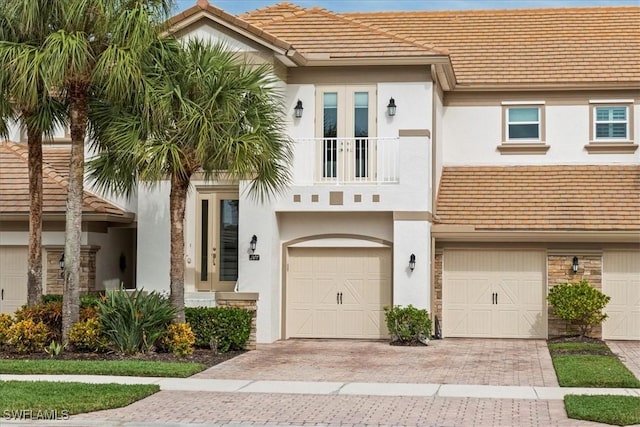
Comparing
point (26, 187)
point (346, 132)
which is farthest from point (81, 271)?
point (346, 132)

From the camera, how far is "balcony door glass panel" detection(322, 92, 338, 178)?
23.3 meters

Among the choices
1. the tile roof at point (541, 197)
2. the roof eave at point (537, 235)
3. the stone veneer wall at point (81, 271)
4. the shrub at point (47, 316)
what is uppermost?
the tile roof at point (541, 197)

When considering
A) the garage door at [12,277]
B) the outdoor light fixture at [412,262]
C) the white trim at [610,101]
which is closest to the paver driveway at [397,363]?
the outdoor light fixture at [412,262]

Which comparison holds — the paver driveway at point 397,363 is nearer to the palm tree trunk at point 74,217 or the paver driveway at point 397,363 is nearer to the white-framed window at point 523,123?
the palm tree trunk at point 74,217

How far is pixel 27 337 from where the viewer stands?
18.8m

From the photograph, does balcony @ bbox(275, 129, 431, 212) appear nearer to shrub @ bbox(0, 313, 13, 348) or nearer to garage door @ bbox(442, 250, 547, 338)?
garage door @ bbox(442, 250, 547, 338)

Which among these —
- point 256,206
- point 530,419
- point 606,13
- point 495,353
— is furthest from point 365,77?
point 530,419

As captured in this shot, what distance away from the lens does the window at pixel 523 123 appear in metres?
26.3

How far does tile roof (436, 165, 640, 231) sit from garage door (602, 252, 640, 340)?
1020mm

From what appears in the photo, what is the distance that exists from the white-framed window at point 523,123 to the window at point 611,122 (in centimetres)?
148

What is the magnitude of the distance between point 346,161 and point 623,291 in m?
7.33

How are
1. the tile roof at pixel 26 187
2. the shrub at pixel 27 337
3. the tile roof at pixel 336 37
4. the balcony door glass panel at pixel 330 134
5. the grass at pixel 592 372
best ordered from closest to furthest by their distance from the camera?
the grass at pixel 592 372
the shrub at pixel 27 337
the tile roof at pixel 336 37
the balcony door glass panel at pixel 330 134
the tile roof at pixel 26 187

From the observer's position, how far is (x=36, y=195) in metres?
20.1

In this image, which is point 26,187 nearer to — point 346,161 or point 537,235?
point 346,161
